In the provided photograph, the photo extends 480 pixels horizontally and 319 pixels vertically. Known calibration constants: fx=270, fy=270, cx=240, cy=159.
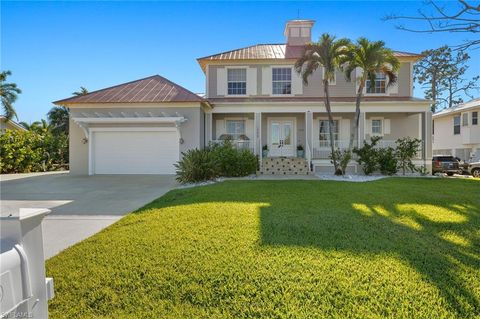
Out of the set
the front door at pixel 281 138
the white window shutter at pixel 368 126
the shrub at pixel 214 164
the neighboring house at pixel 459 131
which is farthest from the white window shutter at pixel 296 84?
the neighboring house at pixel 459 131

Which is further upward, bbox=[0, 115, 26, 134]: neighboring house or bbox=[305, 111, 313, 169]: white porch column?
bbox=[0, 115, 26, 134]: neighboring house

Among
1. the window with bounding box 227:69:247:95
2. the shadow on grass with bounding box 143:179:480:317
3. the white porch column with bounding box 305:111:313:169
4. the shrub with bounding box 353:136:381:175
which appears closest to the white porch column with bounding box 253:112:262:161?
the white porch column with bounding box 305:111:313:169

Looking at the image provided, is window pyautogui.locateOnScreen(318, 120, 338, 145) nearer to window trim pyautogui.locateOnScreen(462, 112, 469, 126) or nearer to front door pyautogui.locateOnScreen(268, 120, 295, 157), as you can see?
front door pyautogui.locateOnScreen(268, 120, 295, 157)

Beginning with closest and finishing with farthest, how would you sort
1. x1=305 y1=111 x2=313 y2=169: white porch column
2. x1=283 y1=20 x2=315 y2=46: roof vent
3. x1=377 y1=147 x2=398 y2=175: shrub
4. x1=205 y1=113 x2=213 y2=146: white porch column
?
x1=377 y1=147 x2=398 y2=175: shrub → x1=305 y1=111 x2=313 y2=169: white porch column → x1=205 y1=113 x2=213 y2=146: white porch column → x1=283 y1=20 x2=315 y2=46: roof vent

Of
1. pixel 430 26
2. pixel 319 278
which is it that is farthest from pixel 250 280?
pixel 430 26

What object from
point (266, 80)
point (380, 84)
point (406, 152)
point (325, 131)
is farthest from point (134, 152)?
point (380, 84)

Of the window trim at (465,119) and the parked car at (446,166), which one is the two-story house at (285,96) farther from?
the window trim at (465,119)

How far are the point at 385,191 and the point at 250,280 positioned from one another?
7.05 meters

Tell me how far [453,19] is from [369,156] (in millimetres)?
7895

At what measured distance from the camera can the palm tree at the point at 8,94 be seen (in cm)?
2250

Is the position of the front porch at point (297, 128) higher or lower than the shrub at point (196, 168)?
higher

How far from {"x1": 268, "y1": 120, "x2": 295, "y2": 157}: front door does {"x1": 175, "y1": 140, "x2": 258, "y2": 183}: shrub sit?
129 inches

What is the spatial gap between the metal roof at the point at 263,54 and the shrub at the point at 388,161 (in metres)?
6.93

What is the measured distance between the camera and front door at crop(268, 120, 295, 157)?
16906mm
